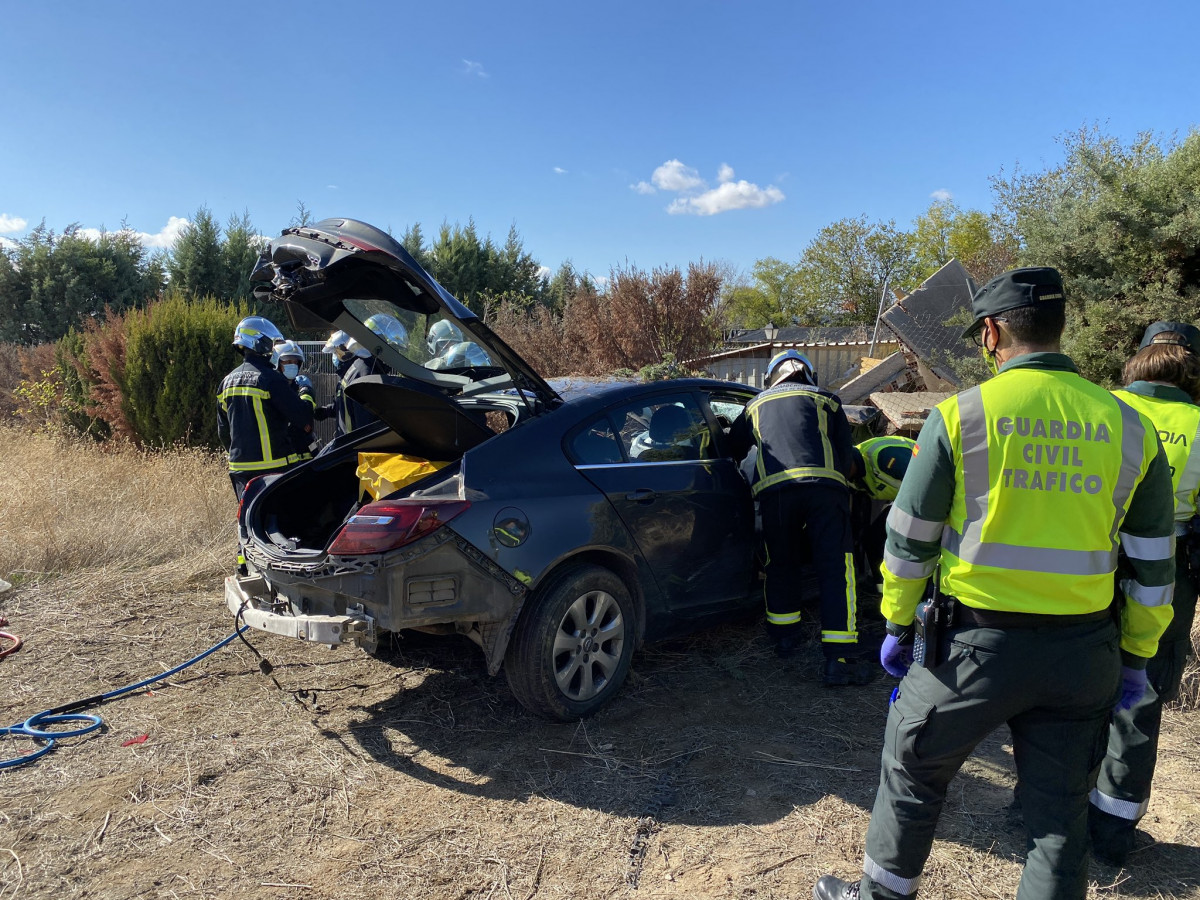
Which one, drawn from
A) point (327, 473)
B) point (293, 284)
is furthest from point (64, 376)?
point (293, 284)

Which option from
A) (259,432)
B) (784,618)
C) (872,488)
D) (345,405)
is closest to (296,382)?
Result: (345,405)

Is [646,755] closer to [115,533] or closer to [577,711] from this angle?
[577,711]

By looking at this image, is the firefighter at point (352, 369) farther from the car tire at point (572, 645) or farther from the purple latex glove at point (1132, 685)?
the purple latex glove at point (1132, 685)

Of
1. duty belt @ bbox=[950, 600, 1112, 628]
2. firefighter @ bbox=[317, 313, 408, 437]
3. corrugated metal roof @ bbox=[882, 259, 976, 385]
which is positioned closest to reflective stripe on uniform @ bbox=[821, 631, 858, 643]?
duty belt @ bbox=[950, 600, 1112, 628]

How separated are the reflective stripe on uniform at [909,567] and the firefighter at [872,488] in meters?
2.32

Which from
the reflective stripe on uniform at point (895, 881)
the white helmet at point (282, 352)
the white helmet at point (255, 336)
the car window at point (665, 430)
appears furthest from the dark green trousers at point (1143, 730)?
the white helmet at point (282, 352)

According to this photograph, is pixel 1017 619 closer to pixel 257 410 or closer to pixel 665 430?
pixel 665 430

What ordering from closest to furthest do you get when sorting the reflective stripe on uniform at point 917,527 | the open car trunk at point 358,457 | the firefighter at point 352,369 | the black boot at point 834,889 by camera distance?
the reflective stripe on uniform at point 917,527 < the black boot at point 834,889 < the open car trunk at point 358,457 < the firefighter at point 352,369

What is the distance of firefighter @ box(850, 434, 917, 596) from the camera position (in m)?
4.68

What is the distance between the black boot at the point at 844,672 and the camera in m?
4.17

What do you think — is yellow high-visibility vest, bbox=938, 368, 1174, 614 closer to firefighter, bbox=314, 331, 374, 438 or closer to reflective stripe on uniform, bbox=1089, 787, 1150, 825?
reflective stripe on uniform, bbox=1089, 787, 1150, 825

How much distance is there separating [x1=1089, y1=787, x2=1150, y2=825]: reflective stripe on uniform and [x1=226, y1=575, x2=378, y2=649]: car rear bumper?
279cm

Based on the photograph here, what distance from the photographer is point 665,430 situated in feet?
14.3

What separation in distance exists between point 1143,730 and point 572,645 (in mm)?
2224
